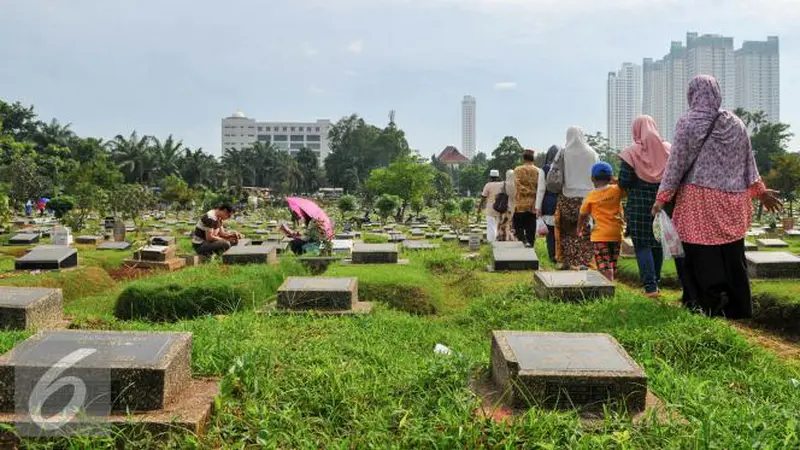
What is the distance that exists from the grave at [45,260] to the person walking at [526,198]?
6725 millimetres

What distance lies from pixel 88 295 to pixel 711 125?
291 inches

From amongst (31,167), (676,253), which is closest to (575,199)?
(676,253)

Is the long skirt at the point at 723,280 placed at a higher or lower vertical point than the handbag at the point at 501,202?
lower

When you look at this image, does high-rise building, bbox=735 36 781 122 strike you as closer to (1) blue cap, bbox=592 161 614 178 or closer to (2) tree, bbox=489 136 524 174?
(2) tree, bbox=489 136 524 174

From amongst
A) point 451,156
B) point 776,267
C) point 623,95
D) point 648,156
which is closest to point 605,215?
point 648,156

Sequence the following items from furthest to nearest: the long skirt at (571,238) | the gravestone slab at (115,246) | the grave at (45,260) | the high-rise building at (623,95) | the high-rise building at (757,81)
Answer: the high-rise building at (623,95) < the high-rise building at (757,81) < the gravestone slab at (115,246) < the grave at (45,260) < the long skirt at (571,238)

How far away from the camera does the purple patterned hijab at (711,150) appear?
475 cm

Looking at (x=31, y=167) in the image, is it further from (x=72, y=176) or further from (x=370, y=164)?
(x=370, y=164)

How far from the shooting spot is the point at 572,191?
25.6ft

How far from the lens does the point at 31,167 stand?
29.2 m

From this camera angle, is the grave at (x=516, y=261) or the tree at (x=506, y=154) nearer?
the grave at (x=516, y=261)

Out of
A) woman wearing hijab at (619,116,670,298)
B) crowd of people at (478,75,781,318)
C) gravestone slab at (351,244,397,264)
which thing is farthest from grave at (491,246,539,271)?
woman wearing hijab at (619,116,670,298)

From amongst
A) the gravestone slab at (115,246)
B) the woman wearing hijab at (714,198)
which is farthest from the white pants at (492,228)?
the gravestone slab at (115,246)

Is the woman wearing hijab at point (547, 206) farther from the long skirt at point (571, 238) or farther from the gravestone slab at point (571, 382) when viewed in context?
the gravestone slab at point (571, 382)
